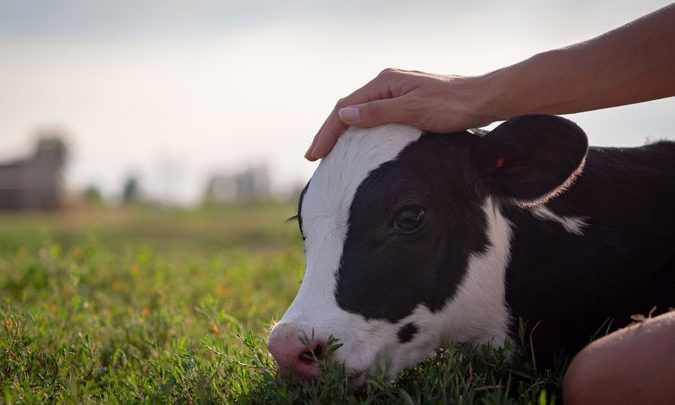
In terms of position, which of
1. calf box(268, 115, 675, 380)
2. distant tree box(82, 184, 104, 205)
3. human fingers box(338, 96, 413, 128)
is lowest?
distant tree box(82, 184, 104, 205)

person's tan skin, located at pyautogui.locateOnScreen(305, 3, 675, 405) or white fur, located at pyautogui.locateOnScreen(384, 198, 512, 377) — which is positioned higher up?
person's tan skin, located at pyautogui.locateOnScreen(305, 3, 675, 405)

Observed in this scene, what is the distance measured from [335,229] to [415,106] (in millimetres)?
656

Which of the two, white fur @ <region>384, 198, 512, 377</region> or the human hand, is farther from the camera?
the human hand

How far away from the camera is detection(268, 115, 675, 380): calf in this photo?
109 inches

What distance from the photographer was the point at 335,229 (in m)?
2.87

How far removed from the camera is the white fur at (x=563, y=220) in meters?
3.08

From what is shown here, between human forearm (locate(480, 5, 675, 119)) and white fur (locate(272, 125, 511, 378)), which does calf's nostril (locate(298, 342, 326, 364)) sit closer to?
white fur (locate(272, 125, 511, 378))

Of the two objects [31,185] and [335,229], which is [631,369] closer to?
[335,229]

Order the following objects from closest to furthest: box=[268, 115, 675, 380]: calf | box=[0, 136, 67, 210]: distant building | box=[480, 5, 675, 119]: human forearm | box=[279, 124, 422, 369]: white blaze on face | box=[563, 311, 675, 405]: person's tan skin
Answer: box=[563, 311, 675, 405]: person's tan skin
box=[279, 124, 422, 369]: white blaze on face
box=[268, 115, 675, 380]: calf
box=[480, 5, 675, 119]: human forearm
box=[0, 136, 67, 210]: distant building

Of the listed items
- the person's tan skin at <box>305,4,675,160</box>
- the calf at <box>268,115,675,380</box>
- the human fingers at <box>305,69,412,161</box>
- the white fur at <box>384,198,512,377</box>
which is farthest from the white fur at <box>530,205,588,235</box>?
the human fingers at <box>305,69,412,161</box>

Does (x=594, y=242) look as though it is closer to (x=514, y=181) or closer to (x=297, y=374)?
(x=514, y=181)

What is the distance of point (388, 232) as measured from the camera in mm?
2809

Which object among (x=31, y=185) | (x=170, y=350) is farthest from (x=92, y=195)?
(x=170, y=350)

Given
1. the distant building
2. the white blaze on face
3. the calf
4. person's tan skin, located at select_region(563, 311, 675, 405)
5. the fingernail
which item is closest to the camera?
person's tan skin, located at select_region(563, 311, 675, 405)
